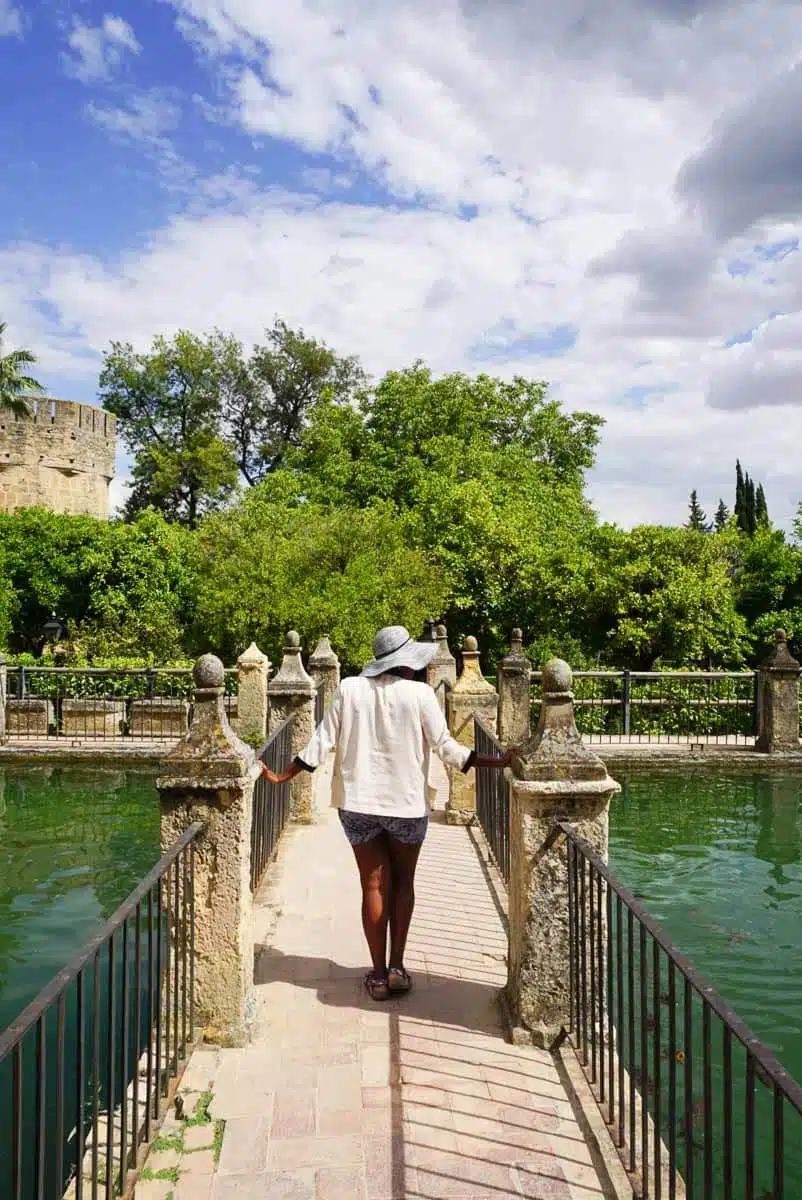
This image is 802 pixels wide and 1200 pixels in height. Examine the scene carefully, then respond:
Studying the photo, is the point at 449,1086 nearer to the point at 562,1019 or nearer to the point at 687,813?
the point at 562,1019

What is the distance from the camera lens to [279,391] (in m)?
40.4

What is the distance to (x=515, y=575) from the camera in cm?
2311

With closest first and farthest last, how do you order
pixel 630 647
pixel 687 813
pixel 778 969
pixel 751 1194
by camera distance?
pixel 751 1194
pixel 778 969
pixel 687 813
pixel 630 647

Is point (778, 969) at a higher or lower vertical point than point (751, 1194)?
lower

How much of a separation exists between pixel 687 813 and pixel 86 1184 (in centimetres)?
986

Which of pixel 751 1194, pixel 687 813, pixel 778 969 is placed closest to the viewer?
pixel 751 1194

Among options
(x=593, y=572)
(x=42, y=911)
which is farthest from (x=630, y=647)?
(x=42, y=911)

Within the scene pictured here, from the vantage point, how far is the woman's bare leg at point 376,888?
439 cm

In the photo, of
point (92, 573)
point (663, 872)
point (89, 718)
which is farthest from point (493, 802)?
point (92, 573)

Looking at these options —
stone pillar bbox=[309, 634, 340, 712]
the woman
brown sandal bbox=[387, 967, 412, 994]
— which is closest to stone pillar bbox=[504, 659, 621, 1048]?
the woman

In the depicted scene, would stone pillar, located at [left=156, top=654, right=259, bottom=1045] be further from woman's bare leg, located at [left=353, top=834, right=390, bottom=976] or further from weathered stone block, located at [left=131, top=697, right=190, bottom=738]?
weathered stone block, located at [left=131, top=697, right=190, bottom=738]

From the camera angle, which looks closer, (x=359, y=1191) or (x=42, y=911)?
(x=359, y=1191)

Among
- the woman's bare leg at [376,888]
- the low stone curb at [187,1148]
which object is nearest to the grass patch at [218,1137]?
the low stone curb at [187,1148]

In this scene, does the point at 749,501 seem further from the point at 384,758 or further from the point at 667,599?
the point at 384,758
